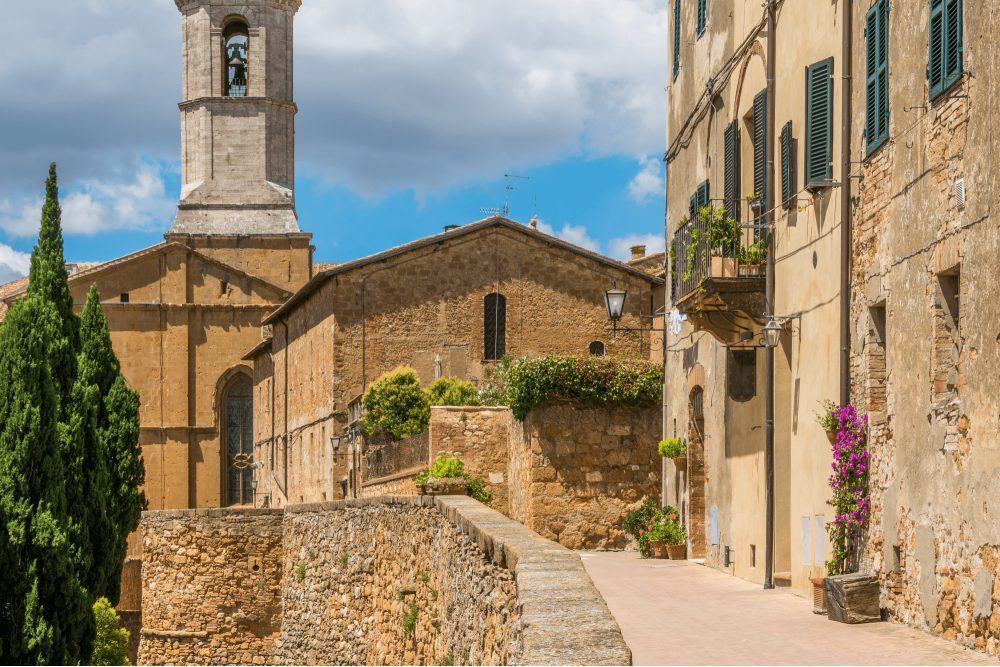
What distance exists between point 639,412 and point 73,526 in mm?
9565

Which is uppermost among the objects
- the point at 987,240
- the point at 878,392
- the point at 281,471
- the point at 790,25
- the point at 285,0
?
the point at 285,0

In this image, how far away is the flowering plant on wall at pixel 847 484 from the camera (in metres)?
11.2

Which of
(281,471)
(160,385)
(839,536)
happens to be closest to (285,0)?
(160,385)

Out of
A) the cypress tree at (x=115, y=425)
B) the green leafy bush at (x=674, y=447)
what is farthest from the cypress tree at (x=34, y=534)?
the green leafy bush at (x=674, y=447)

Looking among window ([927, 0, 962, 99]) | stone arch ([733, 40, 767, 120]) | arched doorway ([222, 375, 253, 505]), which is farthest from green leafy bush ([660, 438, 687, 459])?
arched doorway ([222, 375, 253, 505])

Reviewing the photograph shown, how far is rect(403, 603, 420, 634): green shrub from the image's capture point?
13084mm

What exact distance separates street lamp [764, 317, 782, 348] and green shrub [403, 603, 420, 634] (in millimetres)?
4756

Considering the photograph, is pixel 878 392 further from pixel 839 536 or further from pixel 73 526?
pixel 73 526

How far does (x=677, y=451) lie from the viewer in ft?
61.4

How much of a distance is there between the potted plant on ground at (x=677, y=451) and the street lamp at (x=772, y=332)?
18.3 ft

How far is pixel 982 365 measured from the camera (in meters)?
8.59

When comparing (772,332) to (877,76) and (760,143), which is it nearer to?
(760,143)

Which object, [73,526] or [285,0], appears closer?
[73,526]

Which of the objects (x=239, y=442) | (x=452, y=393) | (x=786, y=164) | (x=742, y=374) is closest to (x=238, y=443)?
(x=239, y=442)
